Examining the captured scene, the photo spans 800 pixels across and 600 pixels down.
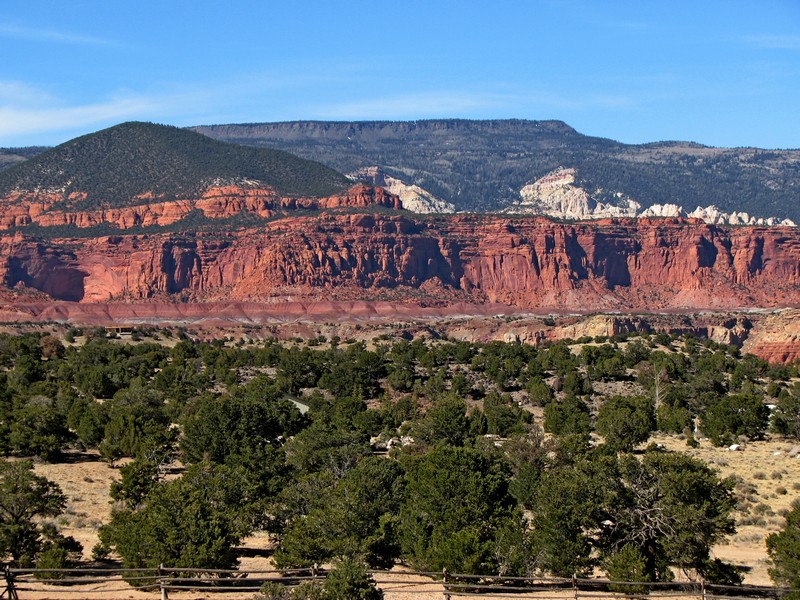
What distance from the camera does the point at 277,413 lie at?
61125 mm

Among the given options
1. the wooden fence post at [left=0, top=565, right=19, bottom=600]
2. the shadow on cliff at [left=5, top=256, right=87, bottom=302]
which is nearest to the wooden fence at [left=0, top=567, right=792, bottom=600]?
the wooden fence post at [left=0, top=565, right=19, bottom=600]

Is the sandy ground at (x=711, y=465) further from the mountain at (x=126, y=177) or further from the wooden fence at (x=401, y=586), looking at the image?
the mountain at (x=126, y=177)

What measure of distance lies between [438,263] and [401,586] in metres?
150

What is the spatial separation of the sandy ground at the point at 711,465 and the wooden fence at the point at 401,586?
0.08 m

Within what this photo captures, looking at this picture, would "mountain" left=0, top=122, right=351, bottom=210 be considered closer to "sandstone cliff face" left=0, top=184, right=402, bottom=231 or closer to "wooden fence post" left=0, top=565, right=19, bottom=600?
"sandstone cliff face" left=0, top=184, right=402, bottom=231

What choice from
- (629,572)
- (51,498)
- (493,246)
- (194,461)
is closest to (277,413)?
(194,461)

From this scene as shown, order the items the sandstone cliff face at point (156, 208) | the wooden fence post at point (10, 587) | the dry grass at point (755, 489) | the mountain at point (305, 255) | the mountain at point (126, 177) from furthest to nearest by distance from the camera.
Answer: the mountain at point (126, 177)
the sandstone cliff face at point (156, 208)
the mountain at point (305, 255)
the dry grass at point (755, 489)
the wooden fence post at point (10, 587)

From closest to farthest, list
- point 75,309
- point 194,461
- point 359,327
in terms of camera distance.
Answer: point 194,461
point 359,327
point 75,309

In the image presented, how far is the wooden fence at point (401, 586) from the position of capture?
3008 cm

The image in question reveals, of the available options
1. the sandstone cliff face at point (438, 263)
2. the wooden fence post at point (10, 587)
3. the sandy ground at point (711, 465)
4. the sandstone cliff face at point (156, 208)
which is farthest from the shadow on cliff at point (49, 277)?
the wooden fence post at point (10, 587)

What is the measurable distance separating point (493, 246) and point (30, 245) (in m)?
67.4

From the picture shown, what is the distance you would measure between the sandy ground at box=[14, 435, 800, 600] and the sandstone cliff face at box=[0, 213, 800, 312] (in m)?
106

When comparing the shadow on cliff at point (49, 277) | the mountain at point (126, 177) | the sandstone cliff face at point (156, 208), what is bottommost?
the shadow on cliff at point (49, 277)

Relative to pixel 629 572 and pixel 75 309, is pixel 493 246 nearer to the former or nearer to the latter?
pixel 75 309
